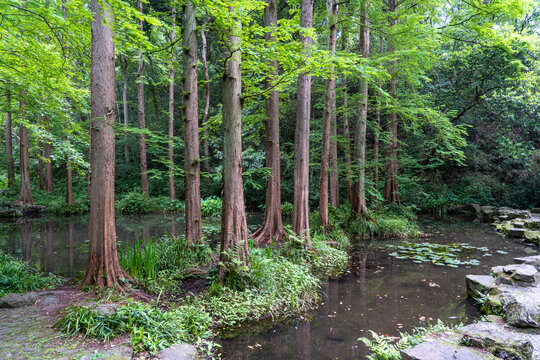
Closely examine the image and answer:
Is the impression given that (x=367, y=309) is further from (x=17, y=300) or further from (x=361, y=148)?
(x=361, y=148)

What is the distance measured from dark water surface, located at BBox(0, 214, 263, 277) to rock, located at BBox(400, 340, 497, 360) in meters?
4.62

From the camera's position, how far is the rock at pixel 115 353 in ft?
9.75

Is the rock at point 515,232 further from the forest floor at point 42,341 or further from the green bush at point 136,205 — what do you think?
the green bush at point 136,205

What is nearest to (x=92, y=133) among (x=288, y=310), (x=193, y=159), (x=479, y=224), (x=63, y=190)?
(x=193, y=159)

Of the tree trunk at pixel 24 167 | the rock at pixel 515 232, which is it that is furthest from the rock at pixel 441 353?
the tree trunk at pixel 24 167

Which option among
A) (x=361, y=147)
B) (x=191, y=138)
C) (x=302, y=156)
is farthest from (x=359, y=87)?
(x=191, y=138)

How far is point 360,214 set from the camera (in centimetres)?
1084

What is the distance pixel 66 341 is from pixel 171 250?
10.7ft

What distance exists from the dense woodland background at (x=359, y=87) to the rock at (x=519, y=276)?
3.92 m

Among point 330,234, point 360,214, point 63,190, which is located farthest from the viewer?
point 63,190

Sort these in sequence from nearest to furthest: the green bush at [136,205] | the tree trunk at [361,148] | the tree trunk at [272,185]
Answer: the tree trunk at [272,185], the tree trunk at [361,148], the green bush at [136,205]

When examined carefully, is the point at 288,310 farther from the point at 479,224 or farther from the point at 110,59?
the point at 479,224

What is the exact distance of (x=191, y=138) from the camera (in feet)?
22.0

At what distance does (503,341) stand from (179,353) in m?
3.35
